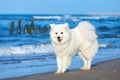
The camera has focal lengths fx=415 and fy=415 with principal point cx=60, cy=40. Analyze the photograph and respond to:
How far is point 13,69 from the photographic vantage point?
11.4 meters

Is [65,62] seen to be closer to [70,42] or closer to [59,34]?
[70,42]

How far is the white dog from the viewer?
9453 mm

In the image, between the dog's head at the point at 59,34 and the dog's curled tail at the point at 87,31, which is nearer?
the dog's head at the point at 59,34

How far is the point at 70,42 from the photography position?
984 centimetres

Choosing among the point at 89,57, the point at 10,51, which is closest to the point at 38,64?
the point at 89,57

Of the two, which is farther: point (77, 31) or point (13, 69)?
point (13, 69)

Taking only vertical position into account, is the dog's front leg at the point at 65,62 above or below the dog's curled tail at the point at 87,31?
below

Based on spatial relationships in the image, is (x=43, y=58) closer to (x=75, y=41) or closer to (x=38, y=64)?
(x=38, y=64)

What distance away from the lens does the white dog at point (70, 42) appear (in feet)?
31.0

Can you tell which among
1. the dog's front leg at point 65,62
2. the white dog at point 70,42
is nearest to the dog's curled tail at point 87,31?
the white dog at point 70,42

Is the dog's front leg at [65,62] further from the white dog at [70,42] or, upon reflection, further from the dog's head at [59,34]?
the dog's head at [59,34]

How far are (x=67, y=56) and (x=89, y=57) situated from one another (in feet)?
3.31

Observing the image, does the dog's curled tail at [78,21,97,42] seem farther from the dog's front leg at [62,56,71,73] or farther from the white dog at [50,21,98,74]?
the dog's front leg at [62,56,71,73]

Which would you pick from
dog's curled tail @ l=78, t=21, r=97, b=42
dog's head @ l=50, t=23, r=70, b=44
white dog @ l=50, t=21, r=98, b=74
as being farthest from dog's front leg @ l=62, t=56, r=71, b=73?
dog's curled tail @ l=78, t=21, r=97, b=42
